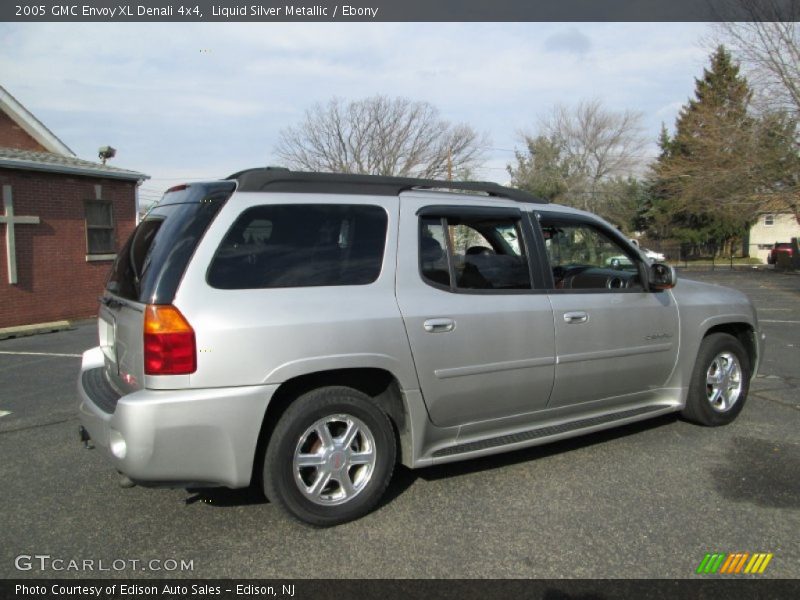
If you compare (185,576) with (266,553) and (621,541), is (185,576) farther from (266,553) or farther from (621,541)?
(621,541)

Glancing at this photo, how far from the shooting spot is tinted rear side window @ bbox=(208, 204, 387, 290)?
3.21 metres

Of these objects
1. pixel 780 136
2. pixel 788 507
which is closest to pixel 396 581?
pixel 788 507

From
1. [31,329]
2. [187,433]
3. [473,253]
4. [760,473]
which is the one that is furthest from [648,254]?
[187,433]

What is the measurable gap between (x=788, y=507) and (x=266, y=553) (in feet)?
9.49

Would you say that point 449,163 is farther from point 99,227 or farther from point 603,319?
point 603,319

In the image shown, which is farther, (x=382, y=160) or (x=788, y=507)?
(x=382, y=160)

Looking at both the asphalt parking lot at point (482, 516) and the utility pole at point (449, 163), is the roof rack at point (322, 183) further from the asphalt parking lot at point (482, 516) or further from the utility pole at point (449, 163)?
the utility pole at point (449, 163)

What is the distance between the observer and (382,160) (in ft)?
113

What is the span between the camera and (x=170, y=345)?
3.01 m

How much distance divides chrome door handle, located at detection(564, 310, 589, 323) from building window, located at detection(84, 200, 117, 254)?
13.6 m

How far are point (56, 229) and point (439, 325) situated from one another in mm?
13054

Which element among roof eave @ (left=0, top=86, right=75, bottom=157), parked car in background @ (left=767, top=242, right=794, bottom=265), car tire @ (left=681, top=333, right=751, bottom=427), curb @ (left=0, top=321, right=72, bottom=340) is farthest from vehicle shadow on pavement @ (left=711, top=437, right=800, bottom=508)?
parked car in background @ (left=767, top=242, right=794, bottom=265)

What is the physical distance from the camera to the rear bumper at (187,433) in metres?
2.98

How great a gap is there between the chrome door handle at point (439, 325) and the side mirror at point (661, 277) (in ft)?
5.85
